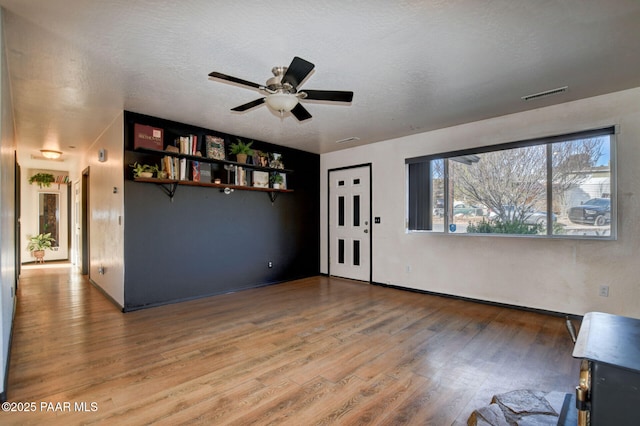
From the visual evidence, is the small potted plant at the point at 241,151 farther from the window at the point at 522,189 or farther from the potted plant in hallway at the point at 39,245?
the potted plant in hallway at the point at 39,245

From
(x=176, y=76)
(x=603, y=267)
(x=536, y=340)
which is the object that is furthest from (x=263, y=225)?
(x=603, y=267)

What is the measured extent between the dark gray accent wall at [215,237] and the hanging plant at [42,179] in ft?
19.0

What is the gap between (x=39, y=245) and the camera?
292 inches

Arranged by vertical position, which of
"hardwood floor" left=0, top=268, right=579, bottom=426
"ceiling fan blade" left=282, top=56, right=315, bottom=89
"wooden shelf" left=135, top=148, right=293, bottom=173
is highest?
"ceiling fan blade" left=282, top=56, right=315, bottom=89

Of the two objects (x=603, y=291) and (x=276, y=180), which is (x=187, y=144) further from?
(x=603, y=291)

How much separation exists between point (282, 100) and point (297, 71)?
0.33m

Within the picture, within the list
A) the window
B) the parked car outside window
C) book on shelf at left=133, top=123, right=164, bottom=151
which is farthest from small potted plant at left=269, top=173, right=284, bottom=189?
the parked car outside window

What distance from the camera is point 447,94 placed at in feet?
10.7

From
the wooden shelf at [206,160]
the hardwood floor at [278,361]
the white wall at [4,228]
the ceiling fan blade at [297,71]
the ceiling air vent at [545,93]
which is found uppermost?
the ceiling air vent at [545,93]

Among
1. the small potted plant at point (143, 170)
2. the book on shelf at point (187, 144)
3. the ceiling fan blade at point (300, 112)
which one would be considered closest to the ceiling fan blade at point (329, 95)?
the ceiling fan blade at point (300, 112)

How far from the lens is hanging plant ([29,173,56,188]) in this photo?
7531mm

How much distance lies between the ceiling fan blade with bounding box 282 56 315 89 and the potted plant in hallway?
8541 millimetres

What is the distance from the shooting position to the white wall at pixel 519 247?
3.17 m

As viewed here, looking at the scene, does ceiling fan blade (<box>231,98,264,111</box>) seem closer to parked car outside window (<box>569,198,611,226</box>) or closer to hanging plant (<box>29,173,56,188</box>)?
parked car outside window (<box>569,198,611,226</box>)
